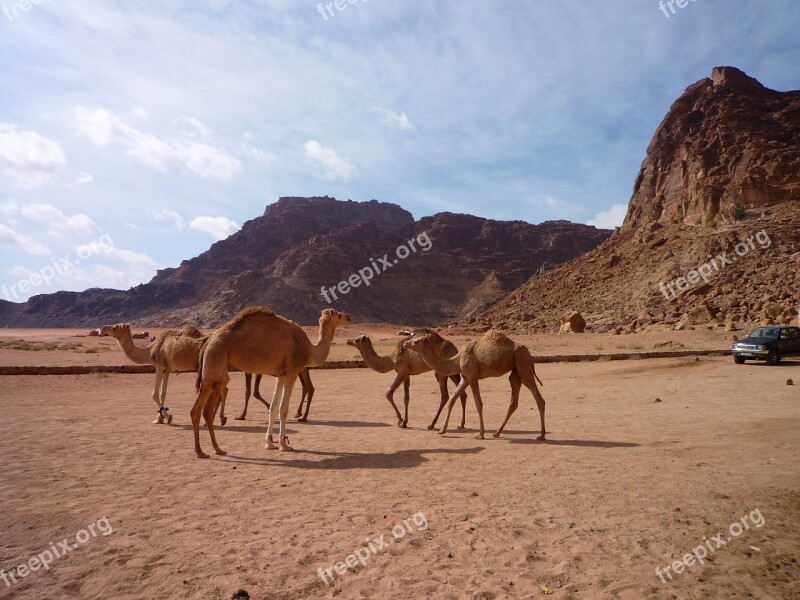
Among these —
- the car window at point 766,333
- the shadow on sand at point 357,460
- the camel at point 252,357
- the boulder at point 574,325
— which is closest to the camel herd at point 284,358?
the camel at point 252,357

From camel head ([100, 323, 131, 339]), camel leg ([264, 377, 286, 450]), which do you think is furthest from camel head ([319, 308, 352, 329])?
camel head ([100, 323, 131, 339])

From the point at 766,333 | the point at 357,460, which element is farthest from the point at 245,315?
the point at 766,333

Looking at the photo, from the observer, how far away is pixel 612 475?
7996 mm

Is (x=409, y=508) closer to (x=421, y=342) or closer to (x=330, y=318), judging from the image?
(x=330, y=318)

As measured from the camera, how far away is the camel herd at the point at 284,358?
9883mm

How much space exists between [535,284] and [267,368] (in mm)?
79698

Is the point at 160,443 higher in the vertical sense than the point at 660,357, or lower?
lower

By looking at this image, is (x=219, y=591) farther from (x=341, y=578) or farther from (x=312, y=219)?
(x=312, y=219)

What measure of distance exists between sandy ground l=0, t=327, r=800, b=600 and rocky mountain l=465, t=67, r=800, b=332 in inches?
1402

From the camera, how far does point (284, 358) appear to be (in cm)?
1034

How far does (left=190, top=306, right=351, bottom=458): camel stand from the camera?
971 cm

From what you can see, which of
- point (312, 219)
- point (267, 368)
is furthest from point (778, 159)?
point (312, 219)

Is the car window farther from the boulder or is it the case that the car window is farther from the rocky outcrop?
the rocky outcrop

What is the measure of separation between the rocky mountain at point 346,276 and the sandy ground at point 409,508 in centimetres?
9448
